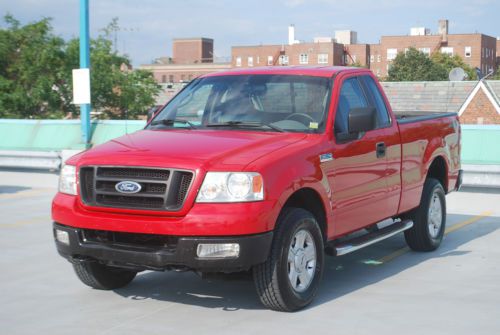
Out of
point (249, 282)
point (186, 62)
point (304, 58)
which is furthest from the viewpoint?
point (186, 62)

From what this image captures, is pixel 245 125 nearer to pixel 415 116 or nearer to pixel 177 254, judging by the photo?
pixel 177 254

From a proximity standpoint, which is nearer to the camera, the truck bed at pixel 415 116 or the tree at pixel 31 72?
the truck bed at pixel 415 116

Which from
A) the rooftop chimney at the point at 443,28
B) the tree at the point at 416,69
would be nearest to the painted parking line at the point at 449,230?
the tree at the point at 416,69

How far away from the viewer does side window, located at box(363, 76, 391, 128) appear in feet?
26.8

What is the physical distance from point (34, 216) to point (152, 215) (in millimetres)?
6455

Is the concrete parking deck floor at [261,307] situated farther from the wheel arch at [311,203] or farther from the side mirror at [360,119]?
the side mirror at [360,119]

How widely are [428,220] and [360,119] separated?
98.7 inches

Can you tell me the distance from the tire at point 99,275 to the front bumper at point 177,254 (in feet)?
2.36

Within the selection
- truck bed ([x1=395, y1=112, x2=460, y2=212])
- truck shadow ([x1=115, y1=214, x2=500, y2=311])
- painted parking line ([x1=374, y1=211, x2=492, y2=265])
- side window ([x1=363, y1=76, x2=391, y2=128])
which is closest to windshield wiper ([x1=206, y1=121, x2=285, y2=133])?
truck shadow ([x1=115, y1=214, x2=500, y2=311])

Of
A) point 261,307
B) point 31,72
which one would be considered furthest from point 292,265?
point 31,72

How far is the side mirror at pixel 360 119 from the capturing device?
7098 millimetres

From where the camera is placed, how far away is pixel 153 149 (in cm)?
646

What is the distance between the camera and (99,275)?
719 cm

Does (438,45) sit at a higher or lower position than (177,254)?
higher
